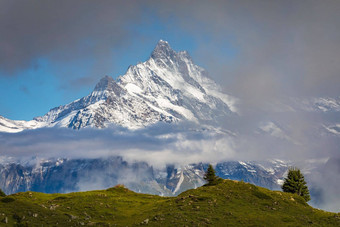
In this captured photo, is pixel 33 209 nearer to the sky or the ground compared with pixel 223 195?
nearer to the ground

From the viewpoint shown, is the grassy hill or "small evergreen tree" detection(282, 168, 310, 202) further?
"small evergreen tree" detection(282, 168, 310, 202)

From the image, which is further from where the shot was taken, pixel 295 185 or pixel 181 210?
pixel 295 185

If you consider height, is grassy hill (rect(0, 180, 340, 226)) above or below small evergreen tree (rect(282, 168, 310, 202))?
below

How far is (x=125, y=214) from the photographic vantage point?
258 feet

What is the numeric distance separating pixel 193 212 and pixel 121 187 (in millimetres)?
43956

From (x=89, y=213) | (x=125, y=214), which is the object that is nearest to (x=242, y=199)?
(x=125, y=214)

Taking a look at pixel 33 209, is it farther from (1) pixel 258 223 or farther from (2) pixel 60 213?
(1) pixel 258 223

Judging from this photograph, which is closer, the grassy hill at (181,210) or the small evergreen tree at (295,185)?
the grassy hill at (181,210)

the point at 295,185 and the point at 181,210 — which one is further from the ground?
the point at 295,185

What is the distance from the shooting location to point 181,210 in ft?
247

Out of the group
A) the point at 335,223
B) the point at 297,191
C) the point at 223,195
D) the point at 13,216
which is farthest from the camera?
the point at 297,191

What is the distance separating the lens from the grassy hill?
6689 centimetres

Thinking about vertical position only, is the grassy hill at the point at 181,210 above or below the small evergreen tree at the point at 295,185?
below

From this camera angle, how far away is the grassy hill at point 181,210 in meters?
66.9
